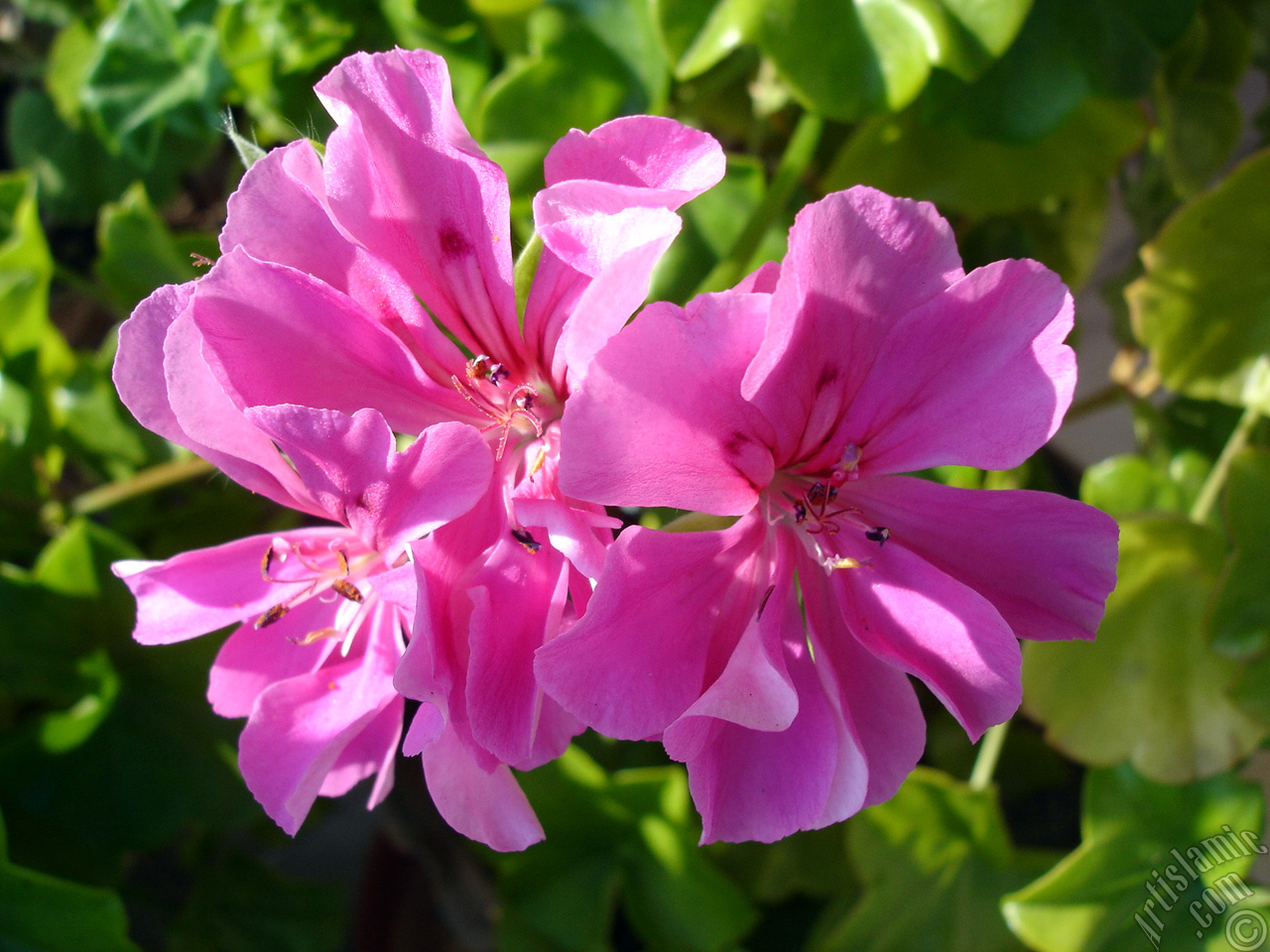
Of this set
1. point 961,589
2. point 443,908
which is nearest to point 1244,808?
point 961,589

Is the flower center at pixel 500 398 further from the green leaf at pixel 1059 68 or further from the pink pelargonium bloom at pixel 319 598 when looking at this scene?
the green leaf at pixel 1059 68

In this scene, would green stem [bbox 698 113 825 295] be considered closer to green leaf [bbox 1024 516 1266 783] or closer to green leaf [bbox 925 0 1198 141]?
green leaf [bbox 925 0 1198 141]

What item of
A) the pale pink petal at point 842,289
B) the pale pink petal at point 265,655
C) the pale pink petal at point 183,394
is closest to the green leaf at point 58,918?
the pale pink petal at point 265,655

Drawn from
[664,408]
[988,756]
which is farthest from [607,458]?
[988,756]

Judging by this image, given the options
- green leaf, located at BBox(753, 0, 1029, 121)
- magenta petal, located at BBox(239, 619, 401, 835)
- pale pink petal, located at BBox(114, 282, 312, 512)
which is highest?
green leaf, located at BBox(753, 0, 1029, 121)

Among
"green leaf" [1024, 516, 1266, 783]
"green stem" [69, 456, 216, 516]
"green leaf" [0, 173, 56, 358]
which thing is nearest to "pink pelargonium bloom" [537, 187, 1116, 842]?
"green leaf" [1024, 516, 1266, 783]
